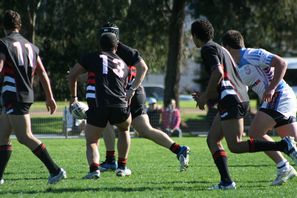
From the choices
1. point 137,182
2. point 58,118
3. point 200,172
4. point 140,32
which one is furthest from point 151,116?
point 137,182

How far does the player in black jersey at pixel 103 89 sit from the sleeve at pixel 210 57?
4.65ft

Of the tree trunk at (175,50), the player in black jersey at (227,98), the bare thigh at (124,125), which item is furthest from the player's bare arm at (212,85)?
the tree trunk at (175,50)

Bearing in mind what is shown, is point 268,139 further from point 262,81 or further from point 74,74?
point 74,74

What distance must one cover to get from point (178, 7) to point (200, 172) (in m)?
20.5

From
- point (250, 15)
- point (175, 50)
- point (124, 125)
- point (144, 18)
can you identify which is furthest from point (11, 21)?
point (250, 15)

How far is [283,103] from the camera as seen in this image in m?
9.24

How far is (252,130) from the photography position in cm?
915

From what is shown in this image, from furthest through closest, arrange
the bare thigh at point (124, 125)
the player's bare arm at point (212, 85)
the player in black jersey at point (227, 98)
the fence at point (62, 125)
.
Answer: the fence at point (62, 125)
the bare thigh at point (124, 125)
the player in black jersey at point (227, 98)
the player's bare arm at point (212, 85)

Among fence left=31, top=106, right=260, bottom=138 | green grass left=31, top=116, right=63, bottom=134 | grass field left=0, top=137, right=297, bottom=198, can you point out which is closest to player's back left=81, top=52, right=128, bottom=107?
grass field left=0, top=137, right=297, bottom=198

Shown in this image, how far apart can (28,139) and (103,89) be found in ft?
3.71

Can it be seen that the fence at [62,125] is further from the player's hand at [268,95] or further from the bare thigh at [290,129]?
the player's hand at [268,95]

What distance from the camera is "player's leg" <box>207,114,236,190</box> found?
834 centimetres

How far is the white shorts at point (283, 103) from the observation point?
30.2 ft

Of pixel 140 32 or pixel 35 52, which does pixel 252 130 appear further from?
pixel 140 32
